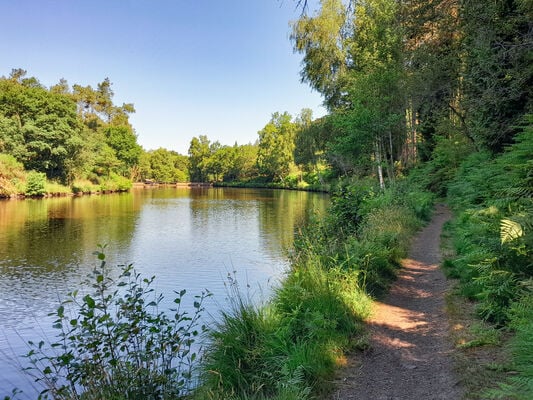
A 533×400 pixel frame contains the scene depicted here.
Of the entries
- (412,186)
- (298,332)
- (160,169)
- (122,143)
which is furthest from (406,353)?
(160,169)

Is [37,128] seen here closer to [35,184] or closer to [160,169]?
[35,184]

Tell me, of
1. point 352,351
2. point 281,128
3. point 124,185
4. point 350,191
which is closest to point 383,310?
point 352,351

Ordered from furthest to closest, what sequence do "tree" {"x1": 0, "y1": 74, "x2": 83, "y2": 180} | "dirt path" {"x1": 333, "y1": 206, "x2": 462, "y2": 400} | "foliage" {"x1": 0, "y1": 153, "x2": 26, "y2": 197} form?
"tree" {"x1": 0, "y1": 74, "x2": 83, "y2": 180}
"foliage" {"x1": 0, "y1": 153, "x2": 26, "y2": 197}
"dirt path" {"x1": 333, "y1": 206, "x2": 462, "y2": 400}

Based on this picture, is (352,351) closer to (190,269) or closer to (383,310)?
(383,310)

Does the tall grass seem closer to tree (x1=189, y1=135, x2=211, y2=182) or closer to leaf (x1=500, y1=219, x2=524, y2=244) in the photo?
leaf (x1=500, y1=219, x2=524, y2=244)

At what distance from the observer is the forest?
14.1ft

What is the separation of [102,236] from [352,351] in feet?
54.5

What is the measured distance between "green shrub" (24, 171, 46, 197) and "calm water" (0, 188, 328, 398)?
648 inches

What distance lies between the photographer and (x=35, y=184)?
1662 inches

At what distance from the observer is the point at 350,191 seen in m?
13.3

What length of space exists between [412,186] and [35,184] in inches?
1499

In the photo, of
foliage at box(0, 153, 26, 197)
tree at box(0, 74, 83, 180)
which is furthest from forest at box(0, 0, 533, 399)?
tree at box(0, 74, 83, 180)

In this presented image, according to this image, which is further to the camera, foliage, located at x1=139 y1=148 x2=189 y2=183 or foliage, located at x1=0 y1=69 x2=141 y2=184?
foliage, located at x1=139 y1=148 x2=189 y2=183

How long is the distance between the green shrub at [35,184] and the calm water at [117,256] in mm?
16465
